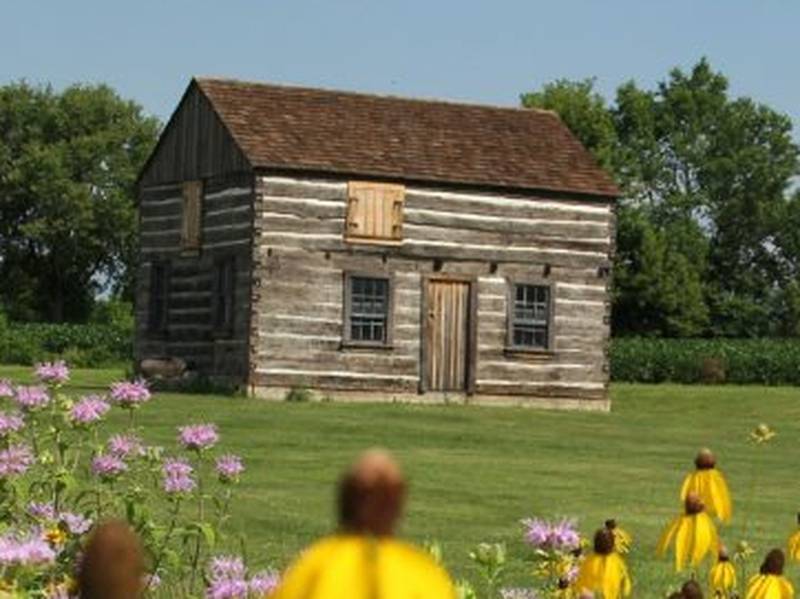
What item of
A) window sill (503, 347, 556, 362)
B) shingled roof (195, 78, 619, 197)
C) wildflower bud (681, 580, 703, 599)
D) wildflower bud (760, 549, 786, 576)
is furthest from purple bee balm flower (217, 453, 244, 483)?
window sill (503, 347, 556, 362)

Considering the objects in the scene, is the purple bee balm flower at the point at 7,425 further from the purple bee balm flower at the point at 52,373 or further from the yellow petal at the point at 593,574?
the yellow petal at the point at 593,574

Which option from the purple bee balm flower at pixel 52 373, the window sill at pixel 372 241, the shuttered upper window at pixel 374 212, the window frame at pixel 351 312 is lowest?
the purple bee balm flower at pixel 52 373

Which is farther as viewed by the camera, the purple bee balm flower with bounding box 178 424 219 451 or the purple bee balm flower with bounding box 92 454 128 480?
the purple bee balm flower with bounding box 92 454 128 480

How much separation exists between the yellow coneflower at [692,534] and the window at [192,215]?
3632 centimetres

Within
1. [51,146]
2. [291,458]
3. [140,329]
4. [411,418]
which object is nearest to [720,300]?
[51,146]

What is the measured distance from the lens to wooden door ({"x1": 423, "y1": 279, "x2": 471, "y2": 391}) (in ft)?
124

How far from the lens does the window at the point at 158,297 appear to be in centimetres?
4084

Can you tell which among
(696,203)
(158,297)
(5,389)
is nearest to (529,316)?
(158,297)

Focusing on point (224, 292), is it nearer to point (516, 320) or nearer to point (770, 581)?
point (516, 320)

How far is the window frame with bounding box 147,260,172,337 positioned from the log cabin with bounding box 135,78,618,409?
3.9 inches

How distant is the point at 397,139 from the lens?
38.5 metres

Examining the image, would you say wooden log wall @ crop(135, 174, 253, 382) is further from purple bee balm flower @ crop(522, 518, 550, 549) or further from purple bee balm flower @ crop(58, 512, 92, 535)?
purple bee balm flower @ crop(522, 518, 550, 549)

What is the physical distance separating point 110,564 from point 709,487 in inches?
94.5

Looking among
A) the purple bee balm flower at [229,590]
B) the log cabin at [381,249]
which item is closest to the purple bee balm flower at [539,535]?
the purple bee balm flower at [229,590]
